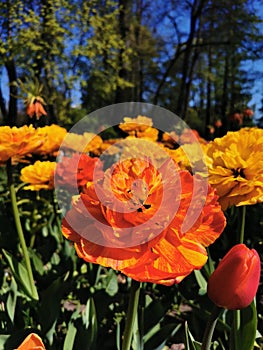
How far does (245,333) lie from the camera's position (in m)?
0.97

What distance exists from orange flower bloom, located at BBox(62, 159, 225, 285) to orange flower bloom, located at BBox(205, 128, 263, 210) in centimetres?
28

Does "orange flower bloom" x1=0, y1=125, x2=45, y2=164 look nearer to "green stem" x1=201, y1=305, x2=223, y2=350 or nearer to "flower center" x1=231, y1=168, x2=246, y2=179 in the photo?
"flower center" x1=231, y1=168, x2=246, y2=179

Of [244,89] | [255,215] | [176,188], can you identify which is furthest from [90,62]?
[244,89]

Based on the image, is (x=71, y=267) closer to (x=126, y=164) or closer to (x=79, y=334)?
(x=79, y=334)

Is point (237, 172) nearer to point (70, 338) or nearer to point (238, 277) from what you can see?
point (238, 277)

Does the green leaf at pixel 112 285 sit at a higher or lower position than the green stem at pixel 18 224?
lower

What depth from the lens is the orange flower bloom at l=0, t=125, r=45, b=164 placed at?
1338 millimetres

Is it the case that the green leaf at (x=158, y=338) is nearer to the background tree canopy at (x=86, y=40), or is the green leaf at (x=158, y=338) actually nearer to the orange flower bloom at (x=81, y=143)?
the orange flower bloom at (x=81, y=143)

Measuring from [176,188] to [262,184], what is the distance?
1.12 feet

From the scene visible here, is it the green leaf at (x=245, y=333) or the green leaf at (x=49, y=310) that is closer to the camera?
the green leaf at (x=245, y=333)

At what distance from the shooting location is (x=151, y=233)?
0.69 meters

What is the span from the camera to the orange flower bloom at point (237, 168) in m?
0.99

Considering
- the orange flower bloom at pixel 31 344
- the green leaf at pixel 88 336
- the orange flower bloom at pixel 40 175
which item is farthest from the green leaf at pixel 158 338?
the orange flower bloom at pixel 31 344

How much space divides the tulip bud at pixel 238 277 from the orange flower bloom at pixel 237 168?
1.13 ft
